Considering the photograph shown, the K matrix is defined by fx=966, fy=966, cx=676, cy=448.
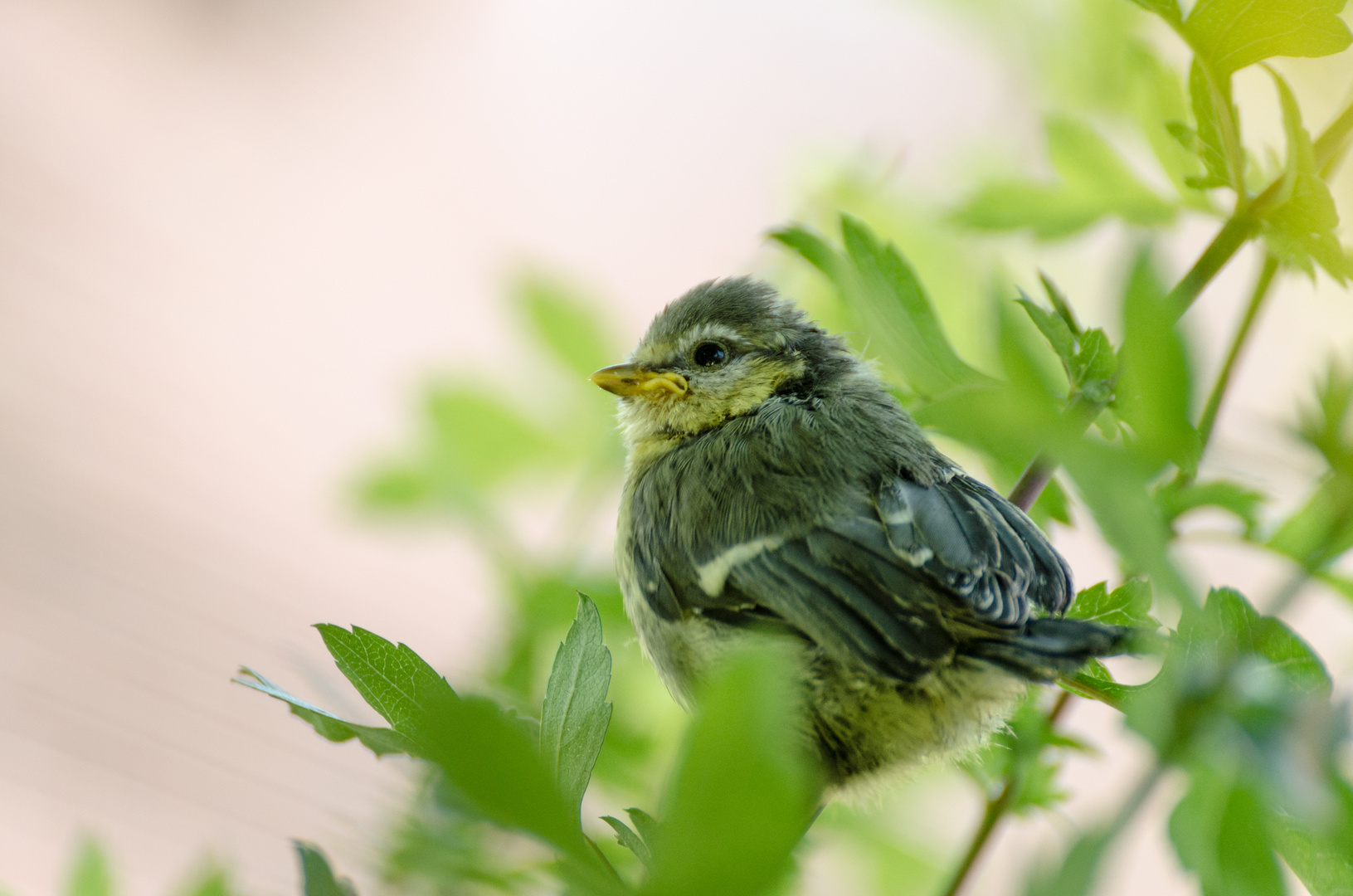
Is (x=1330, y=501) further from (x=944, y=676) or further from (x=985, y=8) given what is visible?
(x=985, y=8)

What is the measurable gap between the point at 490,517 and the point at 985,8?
52 centimetres

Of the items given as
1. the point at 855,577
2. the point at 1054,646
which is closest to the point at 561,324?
the point at 855,577

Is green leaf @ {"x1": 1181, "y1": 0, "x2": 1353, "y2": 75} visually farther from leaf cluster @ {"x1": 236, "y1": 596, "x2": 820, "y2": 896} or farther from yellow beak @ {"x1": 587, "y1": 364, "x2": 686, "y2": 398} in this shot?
yellow beak @ {"x1": 587, "y1": 364, "x2": 686, "y2": 398}

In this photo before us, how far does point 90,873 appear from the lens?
38 cm

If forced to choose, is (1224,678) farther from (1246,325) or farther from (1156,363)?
(1246,325)

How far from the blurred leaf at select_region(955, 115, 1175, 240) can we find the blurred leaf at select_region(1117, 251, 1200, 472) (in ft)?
1.13

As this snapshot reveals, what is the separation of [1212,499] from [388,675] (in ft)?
1.06

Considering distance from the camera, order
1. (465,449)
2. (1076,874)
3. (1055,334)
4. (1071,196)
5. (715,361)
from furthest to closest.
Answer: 1. (715,361)
2. (465,449)
3. (1071,196)
4. (1055,334)
5. (1076,874)

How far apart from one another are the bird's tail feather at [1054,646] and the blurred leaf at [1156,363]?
14 centimetres

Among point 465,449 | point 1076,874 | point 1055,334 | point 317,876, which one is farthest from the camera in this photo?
point 465,449

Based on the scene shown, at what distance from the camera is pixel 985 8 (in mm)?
721

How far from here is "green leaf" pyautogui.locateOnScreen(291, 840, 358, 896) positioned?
0.26 m

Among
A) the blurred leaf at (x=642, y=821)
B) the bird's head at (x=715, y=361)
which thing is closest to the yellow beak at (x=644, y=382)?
the bird's head at (x=715, y=361)

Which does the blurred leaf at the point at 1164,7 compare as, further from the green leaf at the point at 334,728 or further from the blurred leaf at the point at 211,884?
the blurred leaf at the point at 211,884
